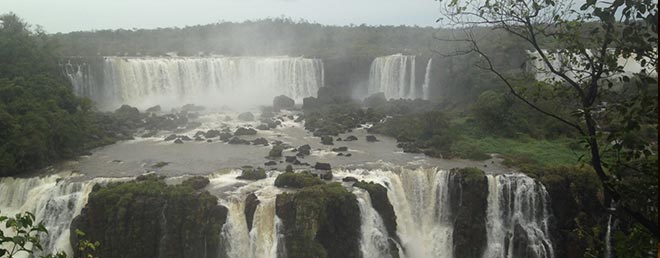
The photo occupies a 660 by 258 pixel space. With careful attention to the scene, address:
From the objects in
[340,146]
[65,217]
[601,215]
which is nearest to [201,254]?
[65,217]

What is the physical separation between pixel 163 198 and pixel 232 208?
2097 mm

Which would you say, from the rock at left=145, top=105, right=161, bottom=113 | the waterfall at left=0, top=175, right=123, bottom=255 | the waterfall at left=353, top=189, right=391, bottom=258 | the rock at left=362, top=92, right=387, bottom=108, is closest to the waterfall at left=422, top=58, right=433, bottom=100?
the rock at left=362, top=92, right=387, bottom=108

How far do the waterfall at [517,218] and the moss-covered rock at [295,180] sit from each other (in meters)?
6.11

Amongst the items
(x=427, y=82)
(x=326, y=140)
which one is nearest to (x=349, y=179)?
(x=326, y=140)

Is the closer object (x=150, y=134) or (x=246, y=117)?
(x=150, y=134)

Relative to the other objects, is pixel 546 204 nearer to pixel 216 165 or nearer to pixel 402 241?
pixel 402 241

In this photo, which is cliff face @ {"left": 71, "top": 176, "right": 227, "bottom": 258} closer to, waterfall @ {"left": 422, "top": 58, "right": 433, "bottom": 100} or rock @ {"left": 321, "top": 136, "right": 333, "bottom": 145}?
rock @ {"left": 321, "top": 136, "right": 333, "bottom": 145}

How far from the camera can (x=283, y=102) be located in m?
37.1

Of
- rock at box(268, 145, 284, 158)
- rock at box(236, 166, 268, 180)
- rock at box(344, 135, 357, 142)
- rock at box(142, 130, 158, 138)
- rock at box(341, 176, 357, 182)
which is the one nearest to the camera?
rock at box(341, 176, 357, 182)

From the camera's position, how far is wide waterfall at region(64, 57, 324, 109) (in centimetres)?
3528

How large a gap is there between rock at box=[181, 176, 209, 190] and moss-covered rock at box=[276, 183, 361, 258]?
A: 125 inches

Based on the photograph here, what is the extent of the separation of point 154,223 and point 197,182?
2472 mm

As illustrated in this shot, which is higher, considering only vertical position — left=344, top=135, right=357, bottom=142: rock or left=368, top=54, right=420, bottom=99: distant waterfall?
left=368, top=54, right=420, bottom=99: distant waterfall

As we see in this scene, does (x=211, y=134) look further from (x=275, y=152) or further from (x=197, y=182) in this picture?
(x=197, y=182)
